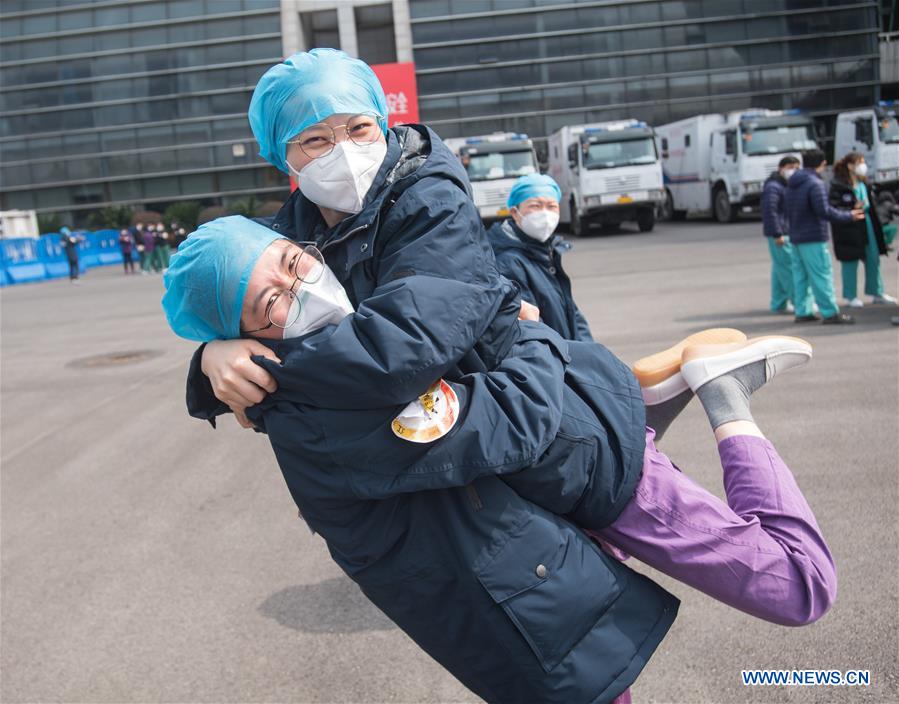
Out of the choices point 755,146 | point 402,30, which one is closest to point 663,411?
point 755,146

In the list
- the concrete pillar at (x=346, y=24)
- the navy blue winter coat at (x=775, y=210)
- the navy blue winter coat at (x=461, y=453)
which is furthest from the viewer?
the concrete pillar at (x=346, y=24)

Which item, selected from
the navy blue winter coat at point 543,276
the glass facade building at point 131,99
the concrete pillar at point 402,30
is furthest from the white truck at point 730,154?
the glass facade building at point 131,99

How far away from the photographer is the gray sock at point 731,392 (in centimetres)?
204

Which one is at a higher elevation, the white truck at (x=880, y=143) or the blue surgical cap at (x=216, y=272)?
the white truck at (x=880, y=143)

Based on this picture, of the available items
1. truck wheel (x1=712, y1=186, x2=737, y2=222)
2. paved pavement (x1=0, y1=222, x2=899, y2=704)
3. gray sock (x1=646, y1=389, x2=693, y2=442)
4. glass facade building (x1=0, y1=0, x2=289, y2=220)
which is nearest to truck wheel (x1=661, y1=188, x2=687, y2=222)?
truck wheel (x1=712, y1=186, x2=737, y2=222)

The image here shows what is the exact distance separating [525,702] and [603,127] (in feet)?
89.4

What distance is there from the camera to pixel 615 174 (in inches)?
1033

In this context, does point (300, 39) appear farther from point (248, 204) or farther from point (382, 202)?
point (382, 202)

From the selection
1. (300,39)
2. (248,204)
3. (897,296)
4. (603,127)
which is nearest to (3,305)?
(603,127)

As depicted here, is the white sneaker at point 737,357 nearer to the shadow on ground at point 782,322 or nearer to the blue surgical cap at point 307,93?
the blue surgical cap at point 307,93

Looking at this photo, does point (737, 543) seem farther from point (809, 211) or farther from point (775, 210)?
point (775, 210)

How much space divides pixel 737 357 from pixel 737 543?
0.45 metres

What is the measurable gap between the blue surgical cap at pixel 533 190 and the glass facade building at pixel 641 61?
43829mm

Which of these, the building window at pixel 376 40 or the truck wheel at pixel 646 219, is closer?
the truck wheel at pixel 646 219
